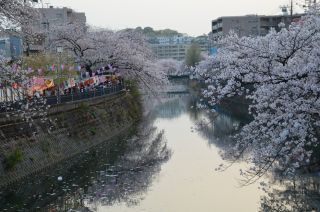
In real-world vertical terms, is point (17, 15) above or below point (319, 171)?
above

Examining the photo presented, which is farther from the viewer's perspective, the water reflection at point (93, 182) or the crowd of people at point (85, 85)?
the crowd of people at point (85, 85)

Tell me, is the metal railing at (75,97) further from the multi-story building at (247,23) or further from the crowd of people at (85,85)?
the multi-story building at (247,23)

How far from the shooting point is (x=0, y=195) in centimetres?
1911

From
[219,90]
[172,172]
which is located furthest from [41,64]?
[219,90]

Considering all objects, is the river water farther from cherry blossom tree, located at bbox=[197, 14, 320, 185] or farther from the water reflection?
cherry blossom tree, located at bbox=[197, 14, 320, 185]

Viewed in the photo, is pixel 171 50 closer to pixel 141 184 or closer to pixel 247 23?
pixel 247 23

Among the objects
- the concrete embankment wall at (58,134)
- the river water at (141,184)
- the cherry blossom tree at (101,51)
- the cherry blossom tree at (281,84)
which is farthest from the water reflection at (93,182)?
the cherry blossom tree at (101,51)

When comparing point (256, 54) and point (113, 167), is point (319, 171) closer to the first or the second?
point (113, 167)

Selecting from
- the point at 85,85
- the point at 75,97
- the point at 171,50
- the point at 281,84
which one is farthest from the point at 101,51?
the point at 171,50

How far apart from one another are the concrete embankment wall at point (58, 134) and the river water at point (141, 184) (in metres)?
0.77

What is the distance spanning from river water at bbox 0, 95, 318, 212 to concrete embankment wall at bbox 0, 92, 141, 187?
2.54 feet

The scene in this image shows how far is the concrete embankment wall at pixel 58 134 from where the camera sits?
22.1m

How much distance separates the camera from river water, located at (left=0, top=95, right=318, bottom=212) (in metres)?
17.9

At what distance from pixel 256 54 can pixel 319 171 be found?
37.0 feet
